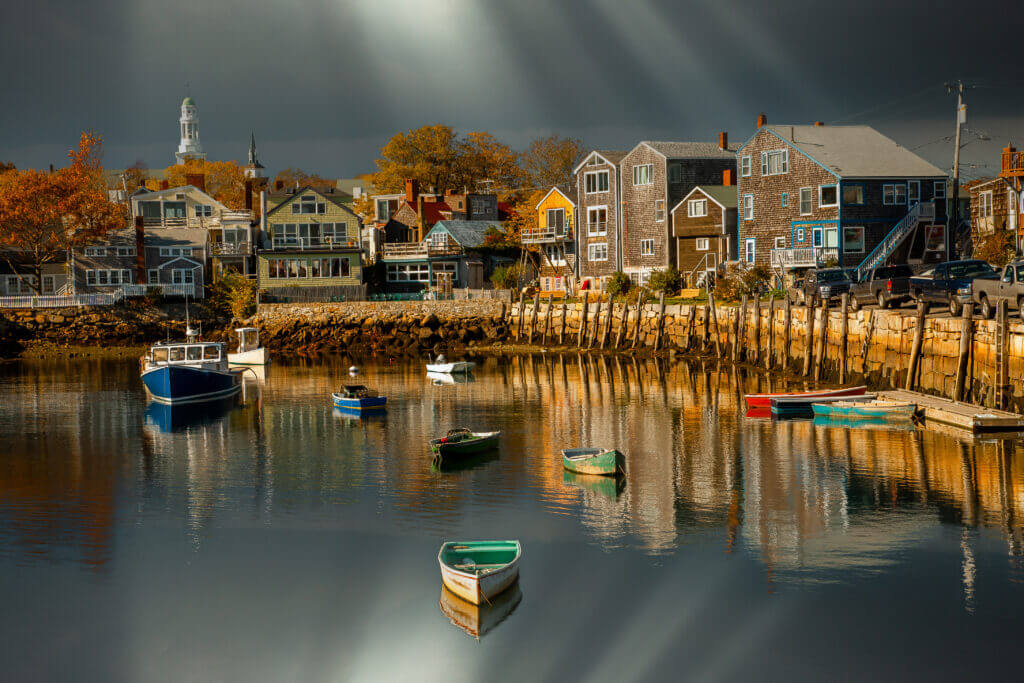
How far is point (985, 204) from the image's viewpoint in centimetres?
8725

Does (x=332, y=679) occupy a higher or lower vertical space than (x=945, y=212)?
lower

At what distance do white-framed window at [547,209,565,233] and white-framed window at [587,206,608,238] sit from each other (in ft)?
9.37

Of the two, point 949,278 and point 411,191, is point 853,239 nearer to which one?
point 949,278

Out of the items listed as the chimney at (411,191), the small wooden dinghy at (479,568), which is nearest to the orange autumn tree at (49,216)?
the chimney at (411,191)

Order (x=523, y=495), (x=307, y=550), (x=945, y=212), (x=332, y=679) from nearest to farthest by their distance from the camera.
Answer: (x=332, y=679), (x=307, y=550), (x=523, y=495), (x=945, y=212)

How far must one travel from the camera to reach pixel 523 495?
31094 mm

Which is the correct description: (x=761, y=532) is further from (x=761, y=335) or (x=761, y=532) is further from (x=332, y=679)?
(x=761, y=335)

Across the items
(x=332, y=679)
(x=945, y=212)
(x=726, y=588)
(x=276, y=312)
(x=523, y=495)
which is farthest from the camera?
(x=276, y=312)

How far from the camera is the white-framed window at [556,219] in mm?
97250

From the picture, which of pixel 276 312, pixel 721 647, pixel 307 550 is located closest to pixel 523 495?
pixel 307 550

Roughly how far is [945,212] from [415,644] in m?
64.6

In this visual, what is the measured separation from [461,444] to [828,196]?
154ft

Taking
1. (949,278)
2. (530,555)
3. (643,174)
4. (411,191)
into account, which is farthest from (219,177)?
(530,555)

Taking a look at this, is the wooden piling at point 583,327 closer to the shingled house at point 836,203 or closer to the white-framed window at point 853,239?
the shingled house at point 836,203
